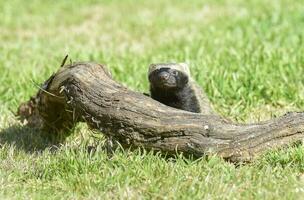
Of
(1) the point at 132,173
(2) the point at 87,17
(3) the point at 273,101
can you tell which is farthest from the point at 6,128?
(2) the point at 87,17

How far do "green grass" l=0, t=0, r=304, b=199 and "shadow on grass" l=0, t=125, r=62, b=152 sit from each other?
17 mm

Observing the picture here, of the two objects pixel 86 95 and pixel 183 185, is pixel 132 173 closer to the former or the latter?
pixel 183 185

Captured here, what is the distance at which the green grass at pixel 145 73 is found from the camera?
167 inches

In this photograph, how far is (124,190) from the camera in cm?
414

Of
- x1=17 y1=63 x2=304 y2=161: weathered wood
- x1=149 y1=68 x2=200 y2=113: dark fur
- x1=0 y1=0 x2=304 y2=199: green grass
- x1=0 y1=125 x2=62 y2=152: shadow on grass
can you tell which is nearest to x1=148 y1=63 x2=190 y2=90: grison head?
x1=149 y1=68 x2=200 y2=113: dark fur

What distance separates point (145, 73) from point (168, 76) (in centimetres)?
182

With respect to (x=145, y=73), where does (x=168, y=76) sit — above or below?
above

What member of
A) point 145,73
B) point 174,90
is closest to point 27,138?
point 174,90

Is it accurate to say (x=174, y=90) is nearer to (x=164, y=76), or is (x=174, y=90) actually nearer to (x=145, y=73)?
(x=164, y=76)

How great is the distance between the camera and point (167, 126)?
4.55m

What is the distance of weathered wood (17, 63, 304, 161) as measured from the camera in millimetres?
4527

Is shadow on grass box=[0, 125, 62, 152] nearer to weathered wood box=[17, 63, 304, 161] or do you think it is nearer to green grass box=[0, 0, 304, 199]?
green grass box=[0, 0, 304, 199]

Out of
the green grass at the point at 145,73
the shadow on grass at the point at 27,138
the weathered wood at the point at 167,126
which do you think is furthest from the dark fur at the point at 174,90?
the shadow on grass at the point at 27,138

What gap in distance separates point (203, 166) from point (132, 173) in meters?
0.47
